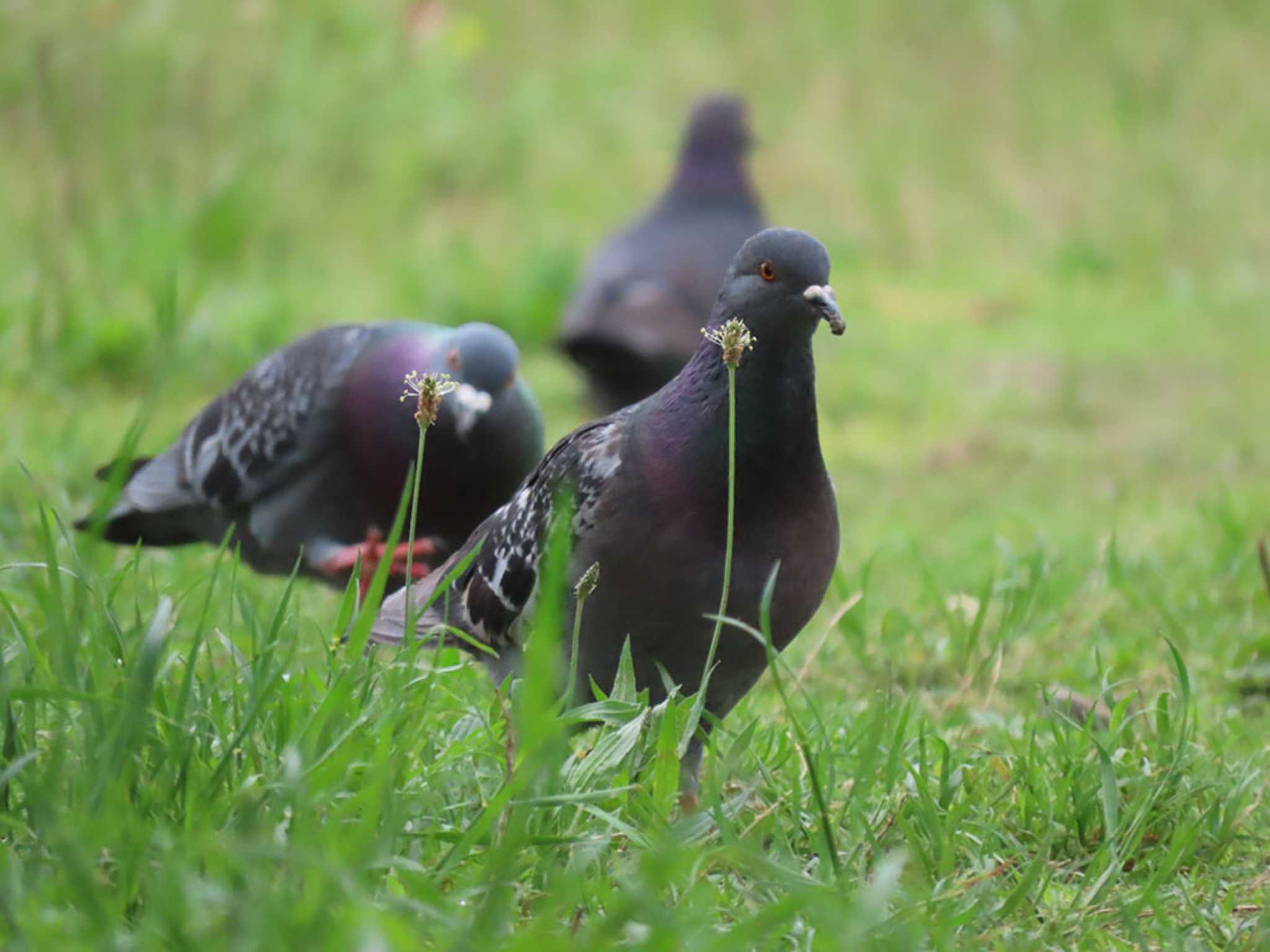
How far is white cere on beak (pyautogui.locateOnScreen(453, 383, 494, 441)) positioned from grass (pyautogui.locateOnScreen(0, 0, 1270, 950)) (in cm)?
57

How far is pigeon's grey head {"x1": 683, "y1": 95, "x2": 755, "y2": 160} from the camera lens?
7848 mm

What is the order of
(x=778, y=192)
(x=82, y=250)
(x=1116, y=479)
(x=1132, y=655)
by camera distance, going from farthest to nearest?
(x=778, y=192)
(x=82, y=250)
(x=1116, y=479)
(x=1132, y=655)

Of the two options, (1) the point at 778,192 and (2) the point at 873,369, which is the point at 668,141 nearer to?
(1) the point at 778,192

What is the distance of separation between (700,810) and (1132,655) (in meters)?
1.78

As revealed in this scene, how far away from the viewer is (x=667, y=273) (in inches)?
283

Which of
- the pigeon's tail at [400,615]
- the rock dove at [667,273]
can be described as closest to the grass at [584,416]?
the pigeon's tail at [400,615]

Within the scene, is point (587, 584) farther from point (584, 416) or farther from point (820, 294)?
point (584, 416)

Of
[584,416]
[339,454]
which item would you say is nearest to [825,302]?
[339,454]

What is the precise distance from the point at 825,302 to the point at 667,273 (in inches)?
169

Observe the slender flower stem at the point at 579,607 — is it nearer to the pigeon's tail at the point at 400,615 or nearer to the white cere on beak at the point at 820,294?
the white cere on beak at the point at 820,294

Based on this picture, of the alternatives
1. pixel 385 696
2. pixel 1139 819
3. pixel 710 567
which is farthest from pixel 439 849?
pixel 1139 819

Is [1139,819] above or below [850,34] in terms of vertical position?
below

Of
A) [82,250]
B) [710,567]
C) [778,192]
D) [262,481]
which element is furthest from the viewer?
[778,192]

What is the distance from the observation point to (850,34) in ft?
38.9
